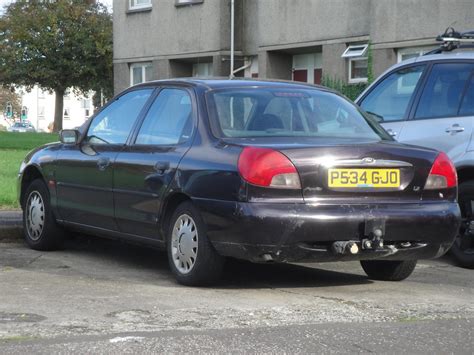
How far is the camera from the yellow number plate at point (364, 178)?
6.46 m

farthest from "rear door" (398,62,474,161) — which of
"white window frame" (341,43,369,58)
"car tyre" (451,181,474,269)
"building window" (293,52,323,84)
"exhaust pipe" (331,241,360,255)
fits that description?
"building window" (293,52,323,84)

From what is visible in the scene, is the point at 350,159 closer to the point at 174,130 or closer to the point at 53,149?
the point at 174,130

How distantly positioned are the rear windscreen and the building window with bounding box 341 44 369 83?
1497 centimetres

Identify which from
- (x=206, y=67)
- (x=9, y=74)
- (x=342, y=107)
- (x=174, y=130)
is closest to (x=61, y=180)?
(x=174, y=130)

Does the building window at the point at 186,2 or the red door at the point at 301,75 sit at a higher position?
the building window at the point at 186,2

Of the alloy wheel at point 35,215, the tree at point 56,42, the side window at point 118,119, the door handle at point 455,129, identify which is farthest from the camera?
the tree at point 56,42

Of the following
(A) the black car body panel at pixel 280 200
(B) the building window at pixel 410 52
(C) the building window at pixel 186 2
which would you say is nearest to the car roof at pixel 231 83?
(A) the black car body panel at pixel 280 200

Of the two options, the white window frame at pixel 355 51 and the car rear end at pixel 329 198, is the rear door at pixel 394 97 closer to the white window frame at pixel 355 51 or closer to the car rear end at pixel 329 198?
the car rear end at pixel 329 198

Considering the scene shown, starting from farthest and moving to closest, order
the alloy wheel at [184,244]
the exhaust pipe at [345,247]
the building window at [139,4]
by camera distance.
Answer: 1. the building window at [139,4]
2. the alloy wheel at [184,244]
3. the exhaust pipe at [345,247]

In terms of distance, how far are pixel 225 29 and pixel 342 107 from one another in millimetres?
18699

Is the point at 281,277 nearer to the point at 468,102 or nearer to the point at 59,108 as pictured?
the point at 468,102

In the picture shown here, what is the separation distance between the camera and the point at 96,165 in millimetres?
7922

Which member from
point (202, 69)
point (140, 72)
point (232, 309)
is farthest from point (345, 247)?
point (140, 72)

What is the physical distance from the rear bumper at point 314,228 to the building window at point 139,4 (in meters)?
22.3
